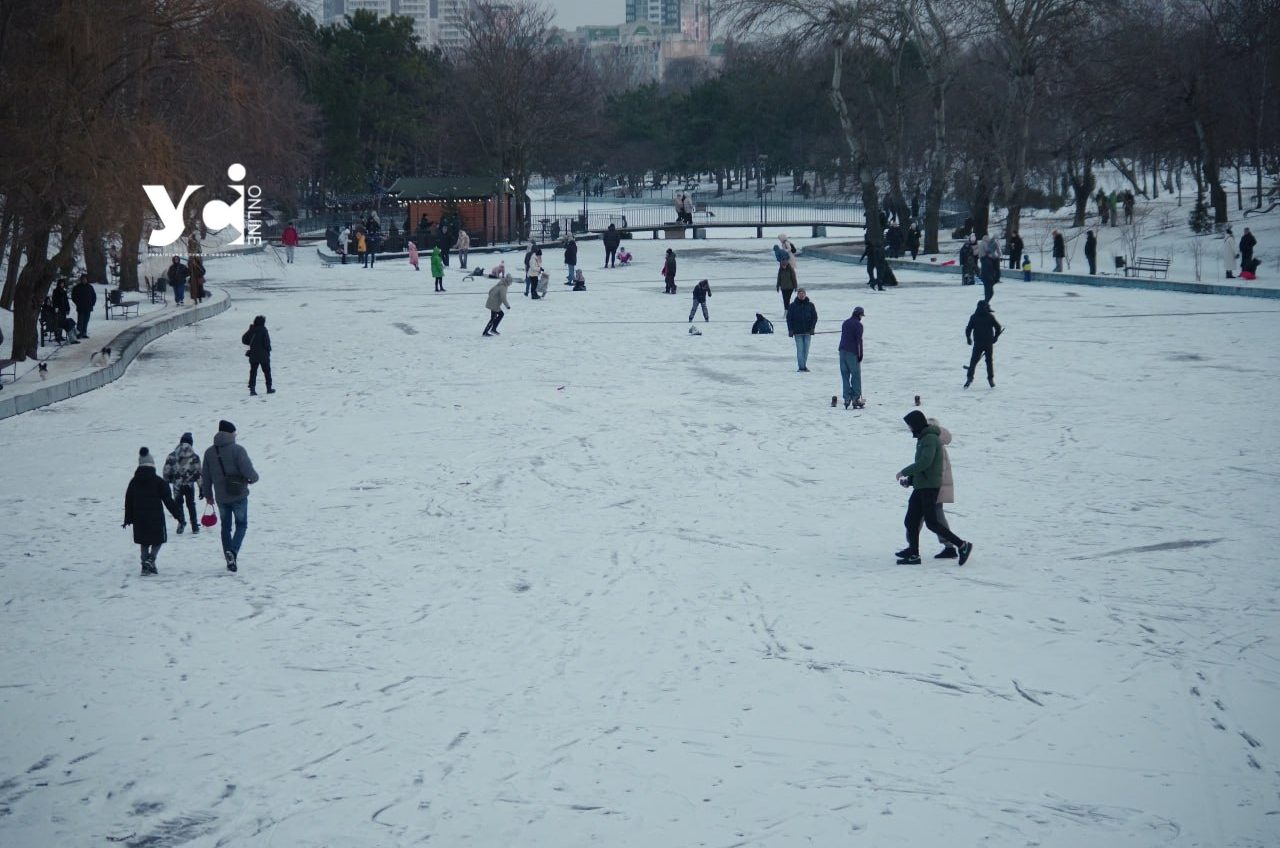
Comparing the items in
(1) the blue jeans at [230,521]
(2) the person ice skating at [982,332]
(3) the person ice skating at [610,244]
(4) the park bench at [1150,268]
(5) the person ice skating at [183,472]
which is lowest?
(1) the blue jeans at [230,521]

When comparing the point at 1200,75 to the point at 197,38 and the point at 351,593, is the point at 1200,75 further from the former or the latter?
the point at 351,593

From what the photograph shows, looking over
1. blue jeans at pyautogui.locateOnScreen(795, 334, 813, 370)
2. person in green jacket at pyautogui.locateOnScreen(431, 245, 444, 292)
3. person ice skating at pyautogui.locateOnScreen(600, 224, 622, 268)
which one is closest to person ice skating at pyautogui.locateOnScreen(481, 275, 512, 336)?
blue jeans at pyautogui.locateOnScreen(795, 334, 813, 370)

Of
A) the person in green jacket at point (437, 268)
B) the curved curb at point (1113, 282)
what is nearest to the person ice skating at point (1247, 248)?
the curved curb at point (1113, 282)

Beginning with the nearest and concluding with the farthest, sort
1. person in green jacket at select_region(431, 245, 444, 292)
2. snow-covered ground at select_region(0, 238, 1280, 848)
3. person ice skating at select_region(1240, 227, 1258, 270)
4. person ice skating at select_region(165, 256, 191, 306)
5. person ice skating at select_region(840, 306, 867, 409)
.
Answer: snow-covered ground at select_region(0, 238, 1280, 848)
person ice skating at select_region(840, 306, 867, 409)
person ice skating at select_region(1240, 227, 1258, 270)
person ice skating at select_region(165, 256, 191, 306)
person in green jacket at select_region(431, 245, 444, 292)

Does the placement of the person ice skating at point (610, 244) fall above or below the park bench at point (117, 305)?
above

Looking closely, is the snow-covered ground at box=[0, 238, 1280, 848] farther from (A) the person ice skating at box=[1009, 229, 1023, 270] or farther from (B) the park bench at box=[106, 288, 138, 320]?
(A) the person ice skating at box=[1009, 229, 1023, 270]

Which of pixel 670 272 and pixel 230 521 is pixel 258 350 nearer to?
pixel 230 521

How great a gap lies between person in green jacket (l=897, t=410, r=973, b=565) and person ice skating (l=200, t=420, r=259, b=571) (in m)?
5.33

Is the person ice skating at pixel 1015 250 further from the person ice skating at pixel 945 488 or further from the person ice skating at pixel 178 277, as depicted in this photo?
the person ice skating at pixel 945 488

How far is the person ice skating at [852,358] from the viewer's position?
57.8 feet

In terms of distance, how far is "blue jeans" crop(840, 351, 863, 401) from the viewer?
17.8 m

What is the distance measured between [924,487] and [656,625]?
2657mm

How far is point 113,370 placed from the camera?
Result: 22.7 meters

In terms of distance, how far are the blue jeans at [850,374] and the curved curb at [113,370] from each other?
38.1ft
